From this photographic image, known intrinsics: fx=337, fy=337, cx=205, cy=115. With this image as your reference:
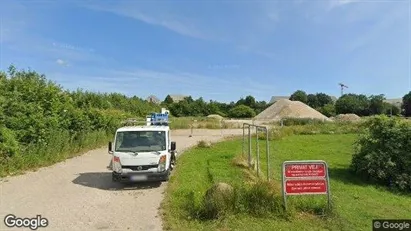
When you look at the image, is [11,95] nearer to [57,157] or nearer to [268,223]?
[57,157]

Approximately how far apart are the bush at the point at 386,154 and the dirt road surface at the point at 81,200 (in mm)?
7472

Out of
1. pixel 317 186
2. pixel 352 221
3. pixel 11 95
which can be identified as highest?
pixel 11 95

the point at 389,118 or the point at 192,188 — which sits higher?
the point at 389,118

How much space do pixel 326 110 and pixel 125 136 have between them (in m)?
90.8

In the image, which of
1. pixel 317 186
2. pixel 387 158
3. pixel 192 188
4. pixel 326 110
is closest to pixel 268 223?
pixel 317 186

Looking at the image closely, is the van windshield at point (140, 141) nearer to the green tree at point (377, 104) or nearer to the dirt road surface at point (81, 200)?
the dirt road surface at point (81, 200)

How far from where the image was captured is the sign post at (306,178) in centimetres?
759

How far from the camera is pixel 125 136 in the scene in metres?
11.2

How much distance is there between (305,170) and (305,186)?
359mm

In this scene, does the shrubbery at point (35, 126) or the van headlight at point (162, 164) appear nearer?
the van headlight at point (162, 164)

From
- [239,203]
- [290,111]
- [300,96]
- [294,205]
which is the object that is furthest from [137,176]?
[300,96]

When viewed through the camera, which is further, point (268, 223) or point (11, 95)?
point (11, 95)

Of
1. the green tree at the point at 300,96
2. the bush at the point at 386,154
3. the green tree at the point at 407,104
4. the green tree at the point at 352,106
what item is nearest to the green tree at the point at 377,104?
the green tree at the point at 352,106

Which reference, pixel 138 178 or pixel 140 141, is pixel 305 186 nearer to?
pixel 138 178
